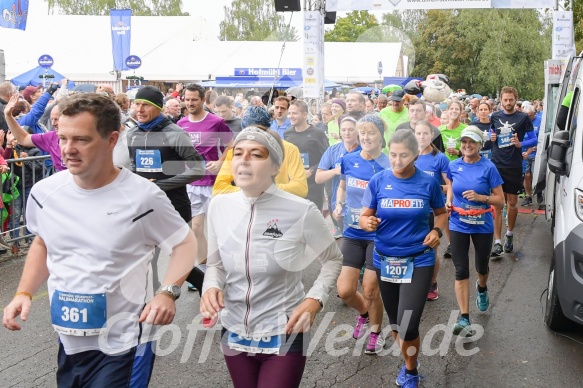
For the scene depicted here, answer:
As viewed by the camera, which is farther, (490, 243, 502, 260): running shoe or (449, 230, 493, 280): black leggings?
(490, 243, 502, 260): running shoe

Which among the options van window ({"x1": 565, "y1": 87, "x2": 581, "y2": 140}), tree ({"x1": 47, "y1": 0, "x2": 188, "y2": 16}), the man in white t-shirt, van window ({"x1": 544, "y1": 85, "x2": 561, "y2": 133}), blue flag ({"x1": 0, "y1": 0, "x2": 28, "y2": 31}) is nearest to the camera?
the man in white t-shirt

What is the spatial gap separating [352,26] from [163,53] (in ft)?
68.0

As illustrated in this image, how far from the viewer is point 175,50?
36469 mm

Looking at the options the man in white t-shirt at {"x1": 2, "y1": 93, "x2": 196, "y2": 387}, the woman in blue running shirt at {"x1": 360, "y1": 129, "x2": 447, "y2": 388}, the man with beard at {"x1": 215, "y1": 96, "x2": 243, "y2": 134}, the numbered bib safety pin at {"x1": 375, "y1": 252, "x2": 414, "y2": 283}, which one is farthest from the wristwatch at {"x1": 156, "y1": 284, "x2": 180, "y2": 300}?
the man with beard at {"x1": 215, "y1": 96, "x2": 243, "y2": 134}

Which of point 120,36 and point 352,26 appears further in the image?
point 352,26

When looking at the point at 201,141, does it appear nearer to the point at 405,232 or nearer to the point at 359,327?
the point at 359,327

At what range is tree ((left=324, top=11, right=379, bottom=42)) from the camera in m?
46.3

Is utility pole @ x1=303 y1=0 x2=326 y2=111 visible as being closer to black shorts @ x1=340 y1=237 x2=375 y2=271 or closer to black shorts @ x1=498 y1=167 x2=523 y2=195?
black shorts @ x1=498 y1=167 x2=523 y2=195

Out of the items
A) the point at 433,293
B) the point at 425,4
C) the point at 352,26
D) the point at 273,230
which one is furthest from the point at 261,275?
the point at 352,26

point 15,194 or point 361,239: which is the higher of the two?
point 361,239

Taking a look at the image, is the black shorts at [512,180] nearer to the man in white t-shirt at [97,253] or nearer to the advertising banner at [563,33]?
the man in white t-shirt at [97,253]

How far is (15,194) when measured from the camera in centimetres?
939

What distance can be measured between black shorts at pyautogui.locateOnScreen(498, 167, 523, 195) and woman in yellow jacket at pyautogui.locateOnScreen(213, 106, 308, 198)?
17.2 feet

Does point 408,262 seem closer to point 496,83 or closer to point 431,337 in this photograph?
point 431,337
